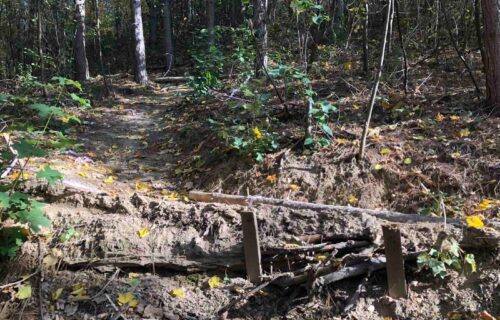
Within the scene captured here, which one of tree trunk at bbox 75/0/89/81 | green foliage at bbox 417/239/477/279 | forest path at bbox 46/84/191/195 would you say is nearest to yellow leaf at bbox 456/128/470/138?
green foliage at bbox 417/239/477/279

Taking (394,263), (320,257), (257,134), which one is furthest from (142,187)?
(394,263)

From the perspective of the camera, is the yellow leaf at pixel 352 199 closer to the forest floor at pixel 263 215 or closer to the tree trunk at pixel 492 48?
the forest floor at pixel 263 215

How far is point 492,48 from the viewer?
227 inches

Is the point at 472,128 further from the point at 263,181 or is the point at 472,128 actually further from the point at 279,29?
the point at 279,29

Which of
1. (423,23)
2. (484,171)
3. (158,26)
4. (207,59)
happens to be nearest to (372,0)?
(423,23)

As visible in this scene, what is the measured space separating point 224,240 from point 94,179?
225 cm

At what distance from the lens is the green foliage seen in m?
3.36

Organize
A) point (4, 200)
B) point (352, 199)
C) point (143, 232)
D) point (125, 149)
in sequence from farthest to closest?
point (125, 149)
point (352, 199)
point (143, 232)
point (4, 200)

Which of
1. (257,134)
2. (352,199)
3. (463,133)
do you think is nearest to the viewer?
(352,199)

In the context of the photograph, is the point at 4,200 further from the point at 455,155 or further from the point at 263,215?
the point at 455,155

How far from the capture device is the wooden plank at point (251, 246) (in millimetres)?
3742

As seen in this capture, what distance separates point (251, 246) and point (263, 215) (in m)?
0.44

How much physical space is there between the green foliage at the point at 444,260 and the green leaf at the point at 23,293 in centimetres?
316

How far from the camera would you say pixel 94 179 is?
539 centimetres
